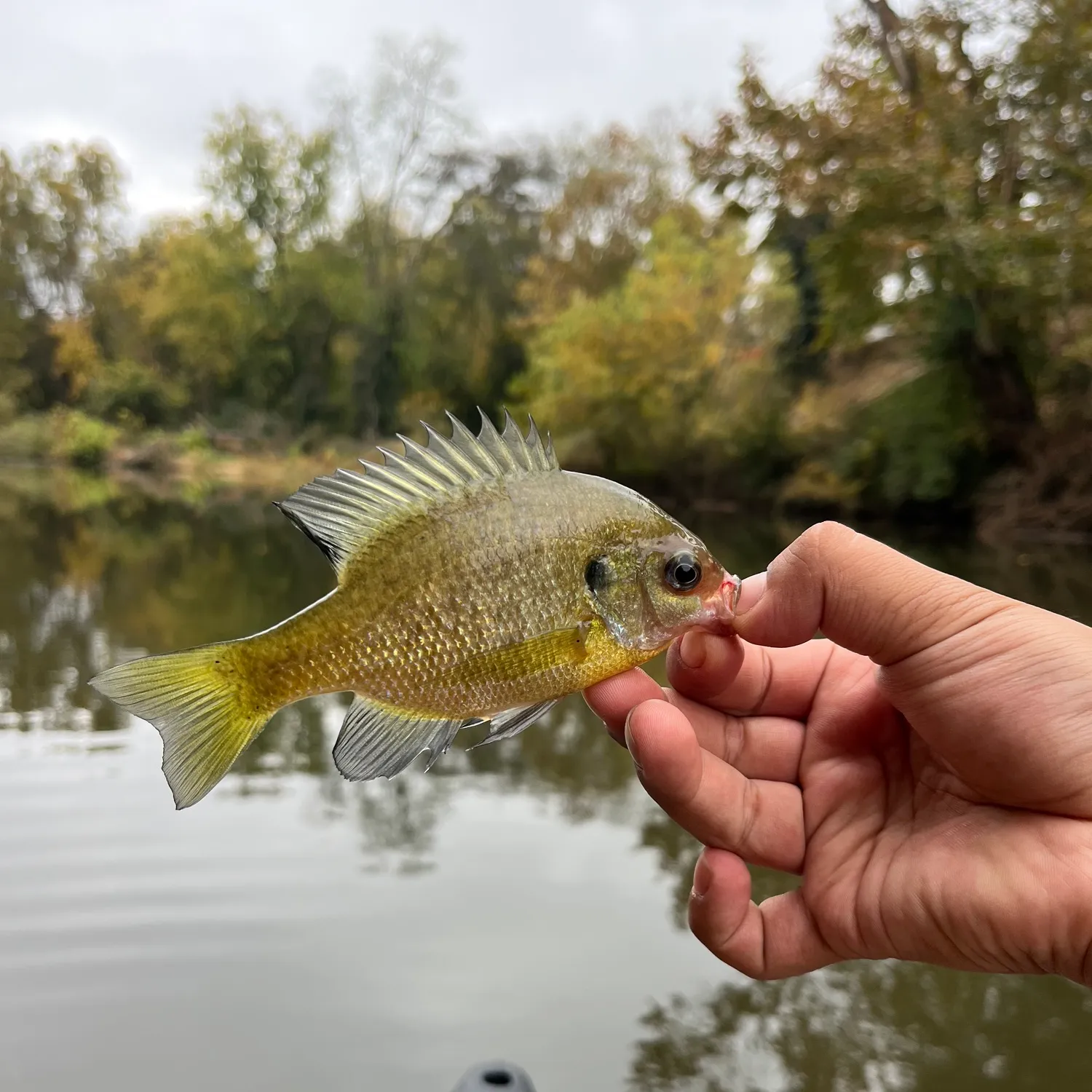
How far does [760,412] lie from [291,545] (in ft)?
38.4

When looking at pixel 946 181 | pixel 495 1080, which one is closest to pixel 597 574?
pixel 495 1080

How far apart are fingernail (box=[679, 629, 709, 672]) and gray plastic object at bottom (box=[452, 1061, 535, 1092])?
Answer: 209 centimetres

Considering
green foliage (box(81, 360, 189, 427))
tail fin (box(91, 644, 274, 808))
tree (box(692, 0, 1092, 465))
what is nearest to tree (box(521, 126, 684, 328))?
tree (box(692, 0, 1092, 465))

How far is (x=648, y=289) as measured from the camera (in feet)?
71.7

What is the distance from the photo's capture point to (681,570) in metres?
1.61

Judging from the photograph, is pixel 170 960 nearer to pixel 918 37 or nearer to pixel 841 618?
pixel 841 618

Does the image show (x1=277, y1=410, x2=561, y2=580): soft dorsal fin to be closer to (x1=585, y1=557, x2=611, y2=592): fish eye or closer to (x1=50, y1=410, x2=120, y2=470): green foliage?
(x1=585, y1=557, x2=611, y2=592): fish eye

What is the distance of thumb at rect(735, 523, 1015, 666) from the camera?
173cm

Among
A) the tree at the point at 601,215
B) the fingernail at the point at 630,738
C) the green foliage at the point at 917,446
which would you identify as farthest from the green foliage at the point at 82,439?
the fingernail at the point at 630,738

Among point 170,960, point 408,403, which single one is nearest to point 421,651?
point 170,960

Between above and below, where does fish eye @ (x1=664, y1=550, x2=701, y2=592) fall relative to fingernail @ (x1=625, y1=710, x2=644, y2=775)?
above

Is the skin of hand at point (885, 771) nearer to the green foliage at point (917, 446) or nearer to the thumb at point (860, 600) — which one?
the thumb at point (860, 600)

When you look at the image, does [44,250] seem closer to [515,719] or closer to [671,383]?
[671,383]

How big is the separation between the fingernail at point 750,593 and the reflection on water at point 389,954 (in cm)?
268
